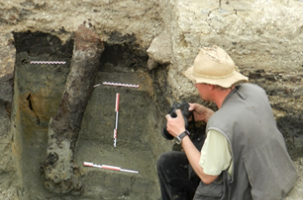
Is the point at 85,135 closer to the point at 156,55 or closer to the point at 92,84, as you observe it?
the point at 92,84

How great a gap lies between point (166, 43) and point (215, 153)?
4.57 feet

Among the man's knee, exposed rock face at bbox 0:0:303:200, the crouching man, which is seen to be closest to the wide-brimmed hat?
the crouching man

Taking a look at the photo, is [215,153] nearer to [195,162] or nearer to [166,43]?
[195,162]

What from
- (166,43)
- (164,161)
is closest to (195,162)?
(164,161)

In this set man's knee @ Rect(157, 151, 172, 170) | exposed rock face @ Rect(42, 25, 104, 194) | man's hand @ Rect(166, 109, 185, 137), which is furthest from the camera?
exposed rock face @ Rect(42, 25, 104, 194)

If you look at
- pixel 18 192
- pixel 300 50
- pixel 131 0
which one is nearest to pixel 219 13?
pixel 300 50

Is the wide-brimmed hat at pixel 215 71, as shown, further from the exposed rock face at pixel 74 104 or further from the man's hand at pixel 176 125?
the exposed rock face at pixel 74 104

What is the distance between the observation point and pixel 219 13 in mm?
2883

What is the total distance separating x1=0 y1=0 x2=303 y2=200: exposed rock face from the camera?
2.86 metres

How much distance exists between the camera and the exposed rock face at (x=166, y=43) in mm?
2861

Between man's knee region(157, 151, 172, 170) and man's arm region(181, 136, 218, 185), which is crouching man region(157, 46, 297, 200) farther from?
man's knee region(157, 151, 172, 170)

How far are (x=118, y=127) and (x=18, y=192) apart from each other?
110 centimetres

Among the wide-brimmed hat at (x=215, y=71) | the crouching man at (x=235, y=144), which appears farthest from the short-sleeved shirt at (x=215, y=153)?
the wide-brimmed hat at (x=215, y=71)

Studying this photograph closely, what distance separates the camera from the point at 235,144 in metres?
2.19
